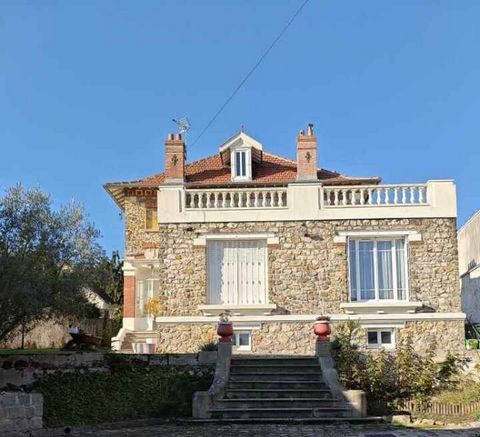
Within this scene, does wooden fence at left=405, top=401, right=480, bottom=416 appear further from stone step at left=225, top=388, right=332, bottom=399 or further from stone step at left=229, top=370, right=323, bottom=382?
stone step at left=229, top=370, right=323, bottom=382

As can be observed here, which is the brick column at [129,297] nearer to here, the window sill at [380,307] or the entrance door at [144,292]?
the entrance door at [144,292]

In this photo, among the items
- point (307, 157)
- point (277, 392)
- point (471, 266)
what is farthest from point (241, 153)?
point (471, 266)

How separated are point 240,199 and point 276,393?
668cm

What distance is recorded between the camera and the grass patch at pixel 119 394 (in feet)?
47.2

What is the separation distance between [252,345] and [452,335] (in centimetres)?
566

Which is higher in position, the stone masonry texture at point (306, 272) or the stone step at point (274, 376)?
the stone masonry texture at point (306, 272)

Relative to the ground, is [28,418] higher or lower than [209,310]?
lower

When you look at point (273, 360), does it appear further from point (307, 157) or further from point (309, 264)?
point (307, 157)

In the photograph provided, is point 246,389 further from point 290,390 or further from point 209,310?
point 209,310

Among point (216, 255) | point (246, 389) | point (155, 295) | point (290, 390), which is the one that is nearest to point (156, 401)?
point (246, 389)

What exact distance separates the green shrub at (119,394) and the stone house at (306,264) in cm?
324

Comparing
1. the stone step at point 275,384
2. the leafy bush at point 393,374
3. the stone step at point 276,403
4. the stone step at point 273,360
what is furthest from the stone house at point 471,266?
the stone step at point 276,403

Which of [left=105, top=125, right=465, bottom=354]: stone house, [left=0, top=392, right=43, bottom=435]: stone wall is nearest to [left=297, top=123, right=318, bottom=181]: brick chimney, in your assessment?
[left=105, top=125, right=465, bottom=354]: stone house

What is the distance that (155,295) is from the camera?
2588 centimetres
